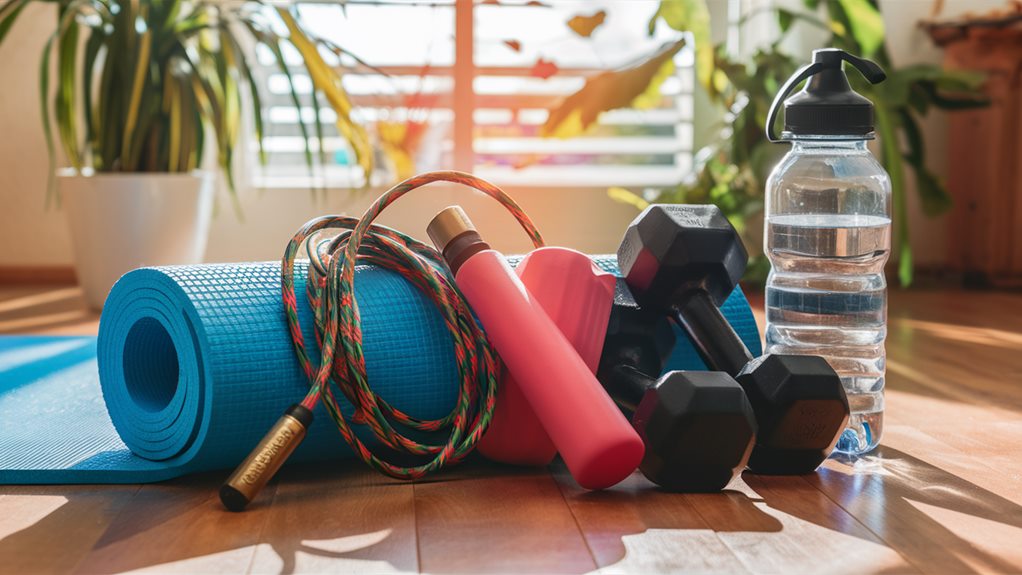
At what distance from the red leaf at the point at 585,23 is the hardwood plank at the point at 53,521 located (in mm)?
2512

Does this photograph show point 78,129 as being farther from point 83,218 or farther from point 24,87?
point 83,218

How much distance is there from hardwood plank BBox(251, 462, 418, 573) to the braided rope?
1.5 inches

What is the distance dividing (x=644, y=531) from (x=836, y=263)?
18.2 inches

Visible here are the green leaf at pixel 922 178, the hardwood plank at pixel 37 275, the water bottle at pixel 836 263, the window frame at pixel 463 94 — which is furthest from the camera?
the window frame at pixel 463 94

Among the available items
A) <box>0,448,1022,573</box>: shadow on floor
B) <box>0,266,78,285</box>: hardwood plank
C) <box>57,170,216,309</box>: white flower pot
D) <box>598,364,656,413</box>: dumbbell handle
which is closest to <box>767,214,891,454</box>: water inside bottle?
<box>0,448,1022,573</box>: shadow on floor

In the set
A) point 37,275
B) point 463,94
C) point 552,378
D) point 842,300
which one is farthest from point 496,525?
point 37,275

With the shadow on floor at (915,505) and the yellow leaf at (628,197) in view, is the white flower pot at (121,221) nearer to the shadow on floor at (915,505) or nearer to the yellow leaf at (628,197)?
the yellow leaf at (628,197)

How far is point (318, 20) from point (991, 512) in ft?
8.99

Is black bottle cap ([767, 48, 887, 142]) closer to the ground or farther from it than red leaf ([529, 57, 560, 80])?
closer to the ground

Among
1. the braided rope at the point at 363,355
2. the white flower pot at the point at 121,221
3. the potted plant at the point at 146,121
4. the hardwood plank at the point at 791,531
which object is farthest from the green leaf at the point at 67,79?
the hardwood plank at the point at 791,531

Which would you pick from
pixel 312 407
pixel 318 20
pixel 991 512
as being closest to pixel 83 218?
pixel 318 20

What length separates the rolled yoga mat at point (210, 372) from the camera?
1094mm

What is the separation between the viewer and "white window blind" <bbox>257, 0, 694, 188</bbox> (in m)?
3.36

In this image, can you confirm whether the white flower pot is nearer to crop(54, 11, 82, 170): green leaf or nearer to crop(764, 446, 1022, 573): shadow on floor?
crop(54, 11, 82, 170): green leaf
